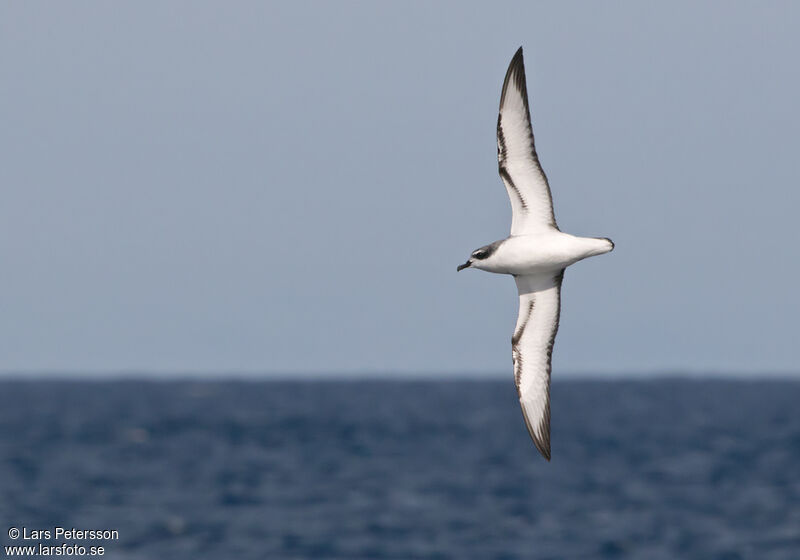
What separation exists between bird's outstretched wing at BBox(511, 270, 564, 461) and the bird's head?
3.13 ft

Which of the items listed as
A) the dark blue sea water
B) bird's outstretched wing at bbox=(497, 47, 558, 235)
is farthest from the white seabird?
the dark blue sea water

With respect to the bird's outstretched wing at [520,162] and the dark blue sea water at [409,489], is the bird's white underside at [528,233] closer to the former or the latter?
the bird's outstretched wing at [520,162]

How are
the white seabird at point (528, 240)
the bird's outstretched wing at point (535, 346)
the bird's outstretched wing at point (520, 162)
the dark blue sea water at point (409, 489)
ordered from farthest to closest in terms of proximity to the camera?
the dark blue sea water at point (409, 489)
the bird's outstretched wing at point (535, 346)
the bird's outstretched wing at point (520, 162)
the white seabird at point (528, 240)

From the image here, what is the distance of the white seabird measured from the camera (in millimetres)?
19344

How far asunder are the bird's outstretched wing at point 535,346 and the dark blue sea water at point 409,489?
3943 centimetres

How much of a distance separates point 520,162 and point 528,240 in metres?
1.30

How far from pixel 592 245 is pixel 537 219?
1.37m

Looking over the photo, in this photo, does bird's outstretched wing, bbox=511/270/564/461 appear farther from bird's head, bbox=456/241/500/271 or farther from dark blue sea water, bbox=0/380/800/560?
dark blue sea water, bbox=0/380/800/560

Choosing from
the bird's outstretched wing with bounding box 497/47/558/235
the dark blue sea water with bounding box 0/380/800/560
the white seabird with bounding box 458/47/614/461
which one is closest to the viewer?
the white seabird with bounding box 458/47/614/461

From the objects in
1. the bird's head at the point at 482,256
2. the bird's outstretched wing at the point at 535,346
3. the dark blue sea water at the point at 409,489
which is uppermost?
the bird's head at the point at 482,256

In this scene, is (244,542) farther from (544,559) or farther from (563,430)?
(563,430)

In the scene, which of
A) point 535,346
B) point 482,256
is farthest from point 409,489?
point 482,256

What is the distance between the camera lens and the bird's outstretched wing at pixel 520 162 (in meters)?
19.5

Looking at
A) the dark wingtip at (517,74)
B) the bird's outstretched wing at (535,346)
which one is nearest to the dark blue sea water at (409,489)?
the bird's outstretched wing at (535,346)
